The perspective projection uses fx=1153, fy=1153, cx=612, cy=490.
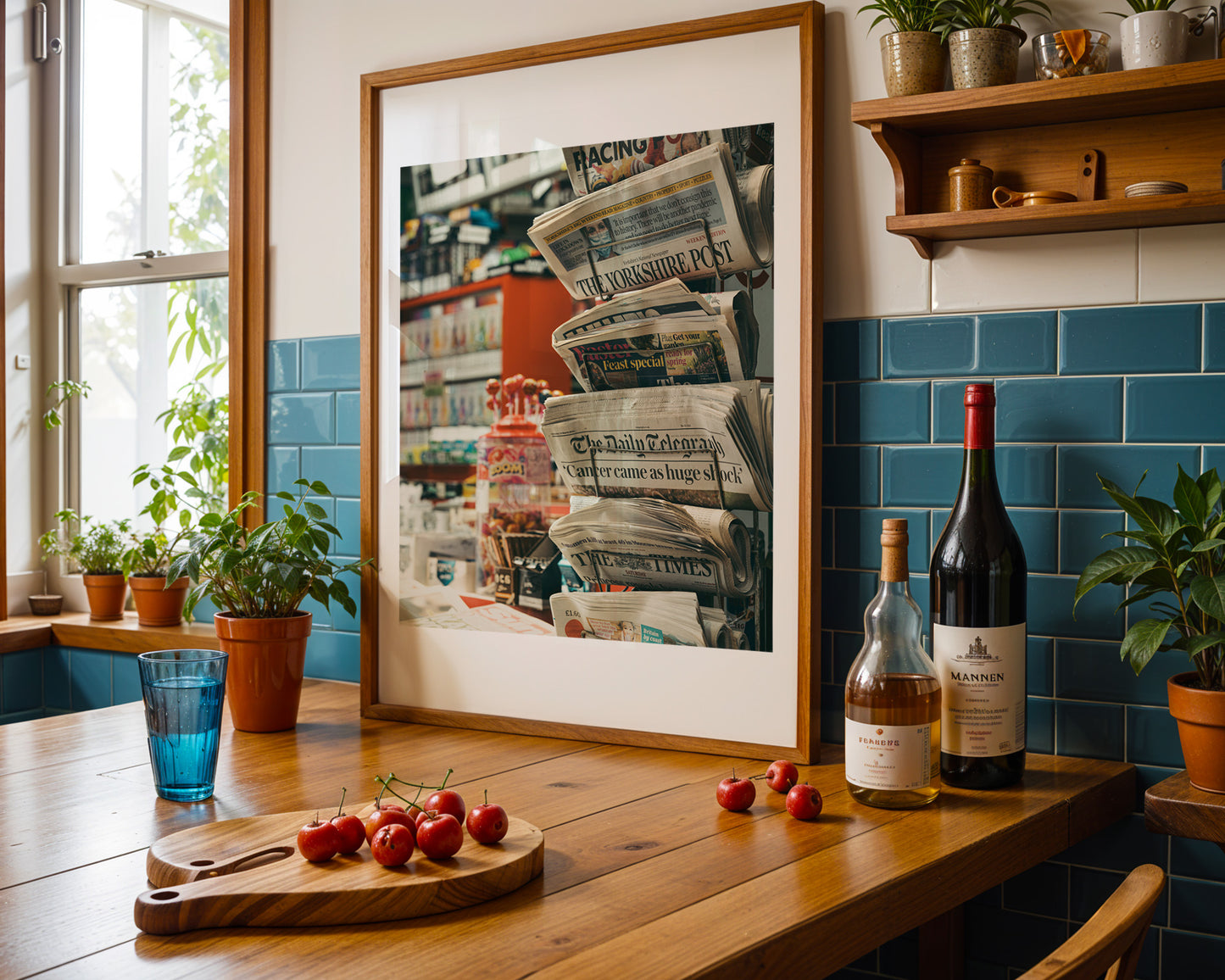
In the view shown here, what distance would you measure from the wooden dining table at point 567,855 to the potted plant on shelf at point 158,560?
1.62ft

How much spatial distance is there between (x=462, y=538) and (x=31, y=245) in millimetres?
1294

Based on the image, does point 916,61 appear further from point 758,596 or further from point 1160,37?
point 758,596

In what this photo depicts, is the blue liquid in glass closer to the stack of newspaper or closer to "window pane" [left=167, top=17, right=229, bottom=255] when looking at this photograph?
the stack of newspaper

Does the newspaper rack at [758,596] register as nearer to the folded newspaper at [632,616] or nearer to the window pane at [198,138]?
the folded newspaper at [632,616]

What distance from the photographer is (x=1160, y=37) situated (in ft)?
3.97

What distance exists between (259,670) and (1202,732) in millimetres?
1167

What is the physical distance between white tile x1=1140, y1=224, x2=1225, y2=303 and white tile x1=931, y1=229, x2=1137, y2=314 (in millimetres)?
16

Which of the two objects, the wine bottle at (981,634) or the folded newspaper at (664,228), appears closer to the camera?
the wine bottle at (981,634)

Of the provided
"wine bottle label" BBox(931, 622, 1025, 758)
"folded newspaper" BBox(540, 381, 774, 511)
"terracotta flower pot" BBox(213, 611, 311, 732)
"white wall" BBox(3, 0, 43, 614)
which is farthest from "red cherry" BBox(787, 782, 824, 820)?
"white wall" BBox(3, 0, 43, 614)

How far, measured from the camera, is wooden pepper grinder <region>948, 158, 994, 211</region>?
1325 mm

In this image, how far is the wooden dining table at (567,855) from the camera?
2.85ft

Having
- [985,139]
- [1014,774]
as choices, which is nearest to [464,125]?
[985,139]

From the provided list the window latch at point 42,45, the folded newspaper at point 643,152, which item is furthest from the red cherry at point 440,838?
the window latch at point 42,45

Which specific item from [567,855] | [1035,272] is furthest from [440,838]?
[1035,272]
